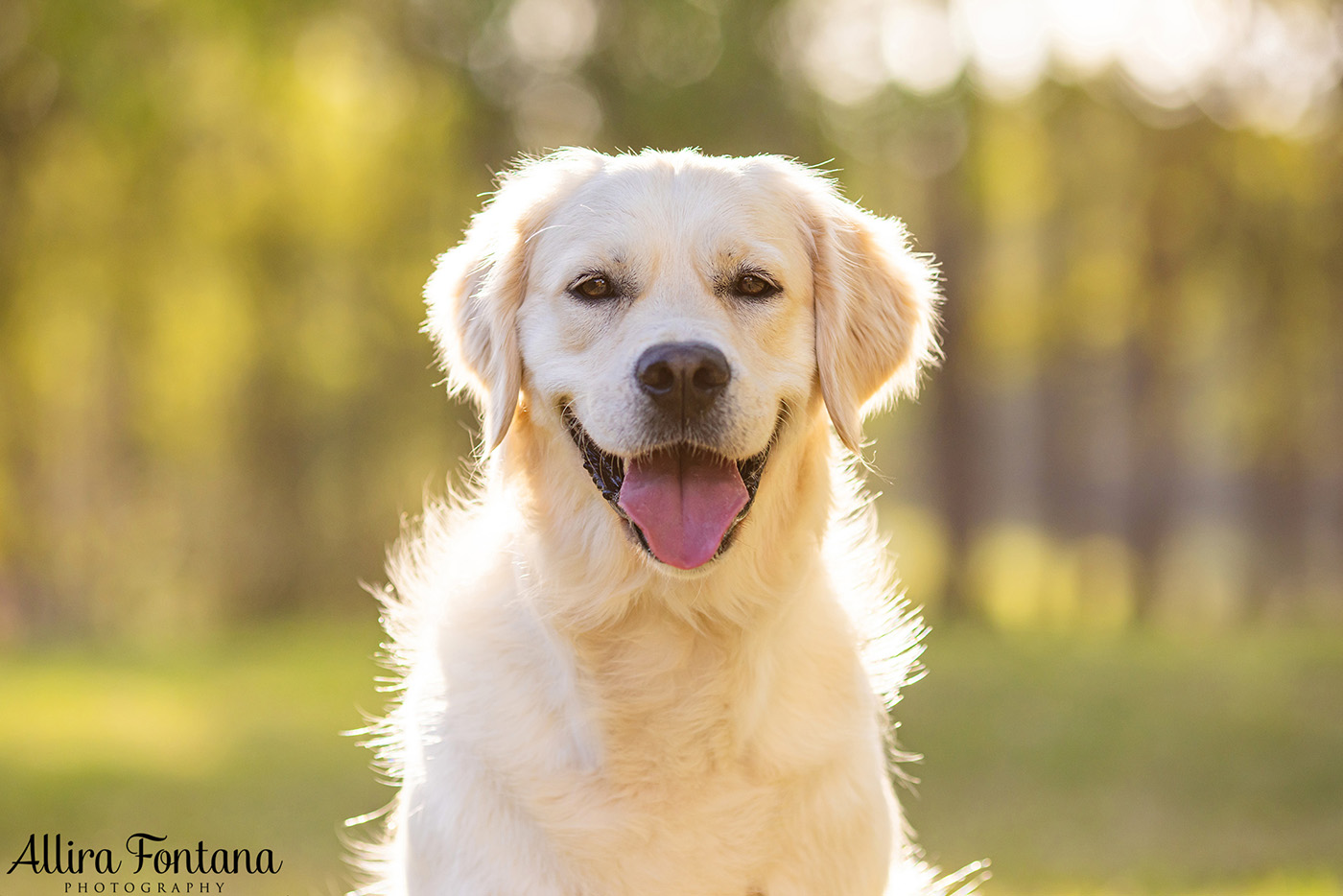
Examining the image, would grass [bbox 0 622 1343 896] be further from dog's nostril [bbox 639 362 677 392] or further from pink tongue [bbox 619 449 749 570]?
dog's nostril [bbox 639 362 677 392]

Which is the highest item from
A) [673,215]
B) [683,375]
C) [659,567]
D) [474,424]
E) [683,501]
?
[474,424]

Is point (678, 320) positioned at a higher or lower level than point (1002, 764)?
lower

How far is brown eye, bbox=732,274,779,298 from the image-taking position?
3459 millimetres

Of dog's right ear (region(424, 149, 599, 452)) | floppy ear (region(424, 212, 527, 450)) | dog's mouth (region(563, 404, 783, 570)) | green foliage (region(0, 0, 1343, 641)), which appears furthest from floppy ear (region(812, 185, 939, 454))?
green foliage (region(0, 0, 1343, 641))

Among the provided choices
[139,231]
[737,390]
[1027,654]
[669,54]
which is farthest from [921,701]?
[139,231]

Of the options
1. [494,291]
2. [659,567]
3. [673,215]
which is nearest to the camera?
[659,567]

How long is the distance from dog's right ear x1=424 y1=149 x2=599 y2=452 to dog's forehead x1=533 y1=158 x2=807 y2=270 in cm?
10

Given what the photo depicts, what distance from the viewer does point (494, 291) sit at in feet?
12.1

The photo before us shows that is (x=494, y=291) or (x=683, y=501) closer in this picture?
(x=683, y=501)

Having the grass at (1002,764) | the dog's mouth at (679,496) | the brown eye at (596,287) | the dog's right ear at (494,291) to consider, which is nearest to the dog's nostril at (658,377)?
the dog's mouth at (679,496)

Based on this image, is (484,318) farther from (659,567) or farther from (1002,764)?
(1002,764)

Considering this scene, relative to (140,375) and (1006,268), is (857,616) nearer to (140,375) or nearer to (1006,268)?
(1006,268)

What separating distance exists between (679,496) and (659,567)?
20 cm

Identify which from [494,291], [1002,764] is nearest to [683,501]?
[494,291]
